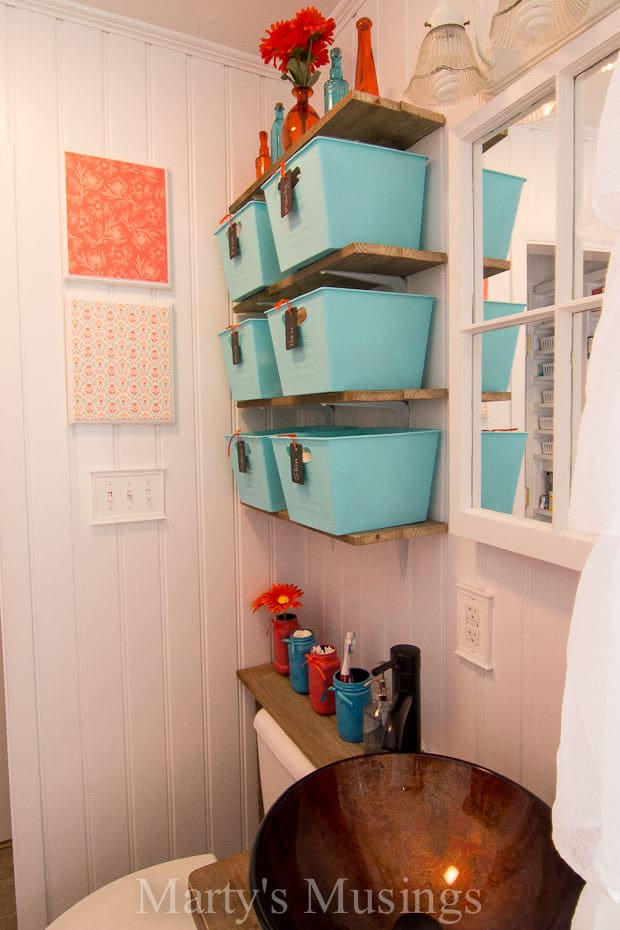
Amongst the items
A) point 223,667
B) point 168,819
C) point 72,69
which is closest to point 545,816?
point 223,667

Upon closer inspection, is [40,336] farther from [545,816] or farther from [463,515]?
[545,816]

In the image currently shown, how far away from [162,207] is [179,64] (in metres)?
0.41

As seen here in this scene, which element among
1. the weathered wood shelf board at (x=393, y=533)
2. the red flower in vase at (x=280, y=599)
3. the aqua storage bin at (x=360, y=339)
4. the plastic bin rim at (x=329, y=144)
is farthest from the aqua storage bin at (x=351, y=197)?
the red flower in vase at (x=280, y=599)

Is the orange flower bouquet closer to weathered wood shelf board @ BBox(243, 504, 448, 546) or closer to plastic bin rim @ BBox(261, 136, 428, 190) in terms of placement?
weathered wood shelf board @ BBox(243, 504, 448, 546)

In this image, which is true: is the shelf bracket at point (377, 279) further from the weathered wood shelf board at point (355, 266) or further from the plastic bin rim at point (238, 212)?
the plastic bin rim at point (238, 212)

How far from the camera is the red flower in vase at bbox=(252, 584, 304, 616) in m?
1.66

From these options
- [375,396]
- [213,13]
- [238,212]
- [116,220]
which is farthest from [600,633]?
[213,13]

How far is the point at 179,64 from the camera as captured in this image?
1.59 meters

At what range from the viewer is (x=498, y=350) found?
1.05 metres

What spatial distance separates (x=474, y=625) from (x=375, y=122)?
1029 millimetres

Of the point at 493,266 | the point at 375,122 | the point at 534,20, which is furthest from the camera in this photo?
the point at 375,122

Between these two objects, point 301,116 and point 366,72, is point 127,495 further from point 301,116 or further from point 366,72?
point 366,72

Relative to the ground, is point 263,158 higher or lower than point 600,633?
higher

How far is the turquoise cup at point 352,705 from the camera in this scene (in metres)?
1.30
